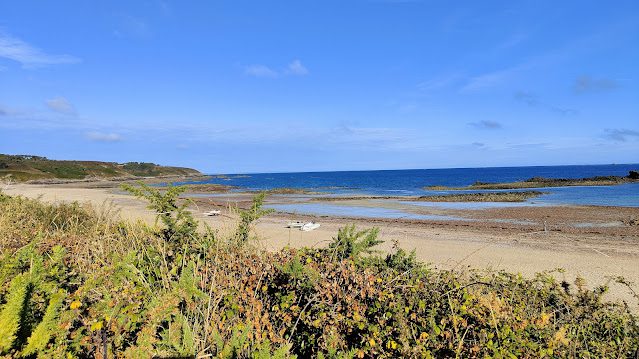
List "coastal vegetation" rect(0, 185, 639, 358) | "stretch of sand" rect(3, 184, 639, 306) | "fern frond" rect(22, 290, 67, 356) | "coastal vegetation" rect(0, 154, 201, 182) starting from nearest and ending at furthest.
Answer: "fern frond" rect(22, 290, 67, 356), "coastal vegetation" rect(0, 185, 639, 358), "stretch of sand" rect(3, 184, 639, 306), "coastal vegetation" rect(0, 154, 201, 182)

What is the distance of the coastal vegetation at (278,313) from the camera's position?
252 cm

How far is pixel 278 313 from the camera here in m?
3.60

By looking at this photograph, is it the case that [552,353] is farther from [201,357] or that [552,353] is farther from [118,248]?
[118,248]

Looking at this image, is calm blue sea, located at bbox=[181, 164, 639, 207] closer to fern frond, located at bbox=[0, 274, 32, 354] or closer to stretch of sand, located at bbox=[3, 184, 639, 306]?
stretch of sand, located at bbox=[3, 184, 639, 306]

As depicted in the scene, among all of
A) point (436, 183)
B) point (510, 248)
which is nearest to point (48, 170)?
point (436, 183)

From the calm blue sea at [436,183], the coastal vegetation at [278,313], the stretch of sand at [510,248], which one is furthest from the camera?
the calm blue sea at [436,183]

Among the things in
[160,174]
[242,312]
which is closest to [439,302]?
[242,312]

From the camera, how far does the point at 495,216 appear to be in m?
24.8

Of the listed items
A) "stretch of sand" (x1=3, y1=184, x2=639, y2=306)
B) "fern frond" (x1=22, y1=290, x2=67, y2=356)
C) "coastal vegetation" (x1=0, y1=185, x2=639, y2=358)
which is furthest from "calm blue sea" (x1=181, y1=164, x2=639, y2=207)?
"fern frond" (x1=22, y1=290, x2=67, y2=356)

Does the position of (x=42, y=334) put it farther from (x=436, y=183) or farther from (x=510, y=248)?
(x=436, y=183)

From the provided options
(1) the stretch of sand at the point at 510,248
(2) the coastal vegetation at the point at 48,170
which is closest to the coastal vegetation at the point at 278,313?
(1) the stretch of sand at the point at 510,248

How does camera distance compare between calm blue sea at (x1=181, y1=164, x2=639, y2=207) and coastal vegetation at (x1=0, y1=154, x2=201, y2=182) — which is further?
coastal vegetation at (x1=0, y1=154, x2=201, y2=182)

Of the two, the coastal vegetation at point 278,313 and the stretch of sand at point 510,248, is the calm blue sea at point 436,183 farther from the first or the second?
the coastal vegetation at point 278,313

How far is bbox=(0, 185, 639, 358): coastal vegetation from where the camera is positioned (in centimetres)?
252
